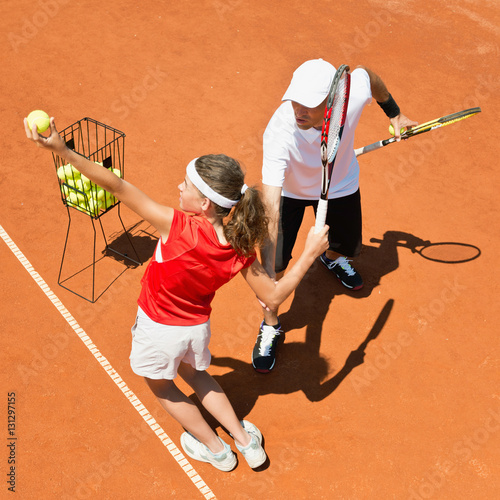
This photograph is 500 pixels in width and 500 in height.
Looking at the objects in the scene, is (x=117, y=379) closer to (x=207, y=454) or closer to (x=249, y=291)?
(x=207, y=454)

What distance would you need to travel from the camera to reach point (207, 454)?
4352 mm

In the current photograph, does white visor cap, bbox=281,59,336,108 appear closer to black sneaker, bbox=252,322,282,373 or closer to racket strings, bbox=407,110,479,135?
racket strings, bbox=407,110,479,135

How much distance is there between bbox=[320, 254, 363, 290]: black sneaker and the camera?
18.9 ft

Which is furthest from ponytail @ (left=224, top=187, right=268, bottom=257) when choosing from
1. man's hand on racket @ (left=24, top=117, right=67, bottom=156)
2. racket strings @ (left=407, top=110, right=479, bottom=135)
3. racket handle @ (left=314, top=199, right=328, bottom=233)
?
racket strings @ (left=407, top=110, right=479, bottom=135)

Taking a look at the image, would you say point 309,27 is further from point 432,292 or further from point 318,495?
point 318,495

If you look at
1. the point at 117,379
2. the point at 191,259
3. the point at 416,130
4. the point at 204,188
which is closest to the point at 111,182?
the point at 204,188

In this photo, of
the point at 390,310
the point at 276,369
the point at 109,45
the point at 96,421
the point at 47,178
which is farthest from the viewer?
the point at 109,45

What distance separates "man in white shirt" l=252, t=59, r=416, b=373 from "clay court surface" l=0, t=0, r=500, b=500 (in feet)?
0.77

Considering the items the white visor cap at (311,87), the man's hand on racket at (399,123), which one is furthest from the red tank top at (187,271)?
the man's hand on racket at (399,123)

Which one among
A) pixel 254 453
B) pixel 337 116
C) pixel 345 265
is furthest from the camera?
pixel 345 265

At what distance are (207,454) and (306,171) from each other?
2.13 metres

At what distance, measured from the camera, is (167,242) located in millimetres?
3445

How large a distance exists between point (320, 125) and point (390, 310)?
216cm

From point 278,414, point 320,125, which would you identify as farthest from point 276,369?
point 320,125
